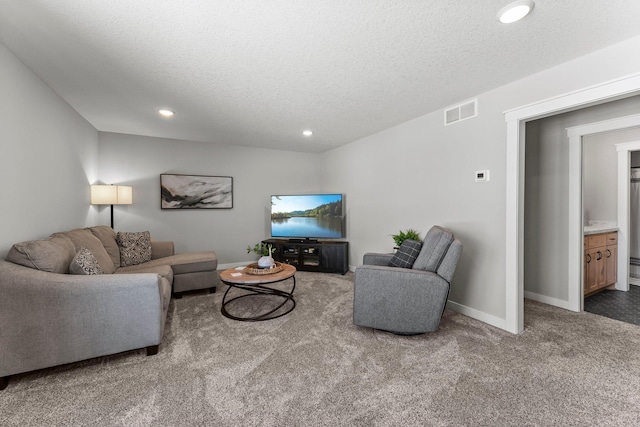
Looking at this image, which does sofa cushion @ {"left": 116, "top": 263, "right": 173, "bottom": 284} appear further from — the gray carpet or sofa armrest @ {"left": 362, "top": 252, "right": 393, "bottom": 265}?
sofa armrest @ {"left": 362, "top": 252, "right": 393, "bottom": 265}

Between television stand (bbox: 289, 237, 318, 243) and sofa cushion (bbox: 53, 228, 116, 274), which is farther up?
sofa cushion (bbox: 53, 228, 116, 274)

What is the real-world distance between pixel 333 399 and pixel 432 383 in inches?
26.1

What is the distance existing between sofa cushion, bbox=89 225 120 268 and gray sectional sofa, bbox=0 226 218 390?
37.8 inches

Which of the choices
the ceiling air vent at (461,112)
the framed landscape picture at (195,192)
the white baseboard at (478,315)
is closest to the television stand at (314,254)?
the framed landscape picture at (195,192)

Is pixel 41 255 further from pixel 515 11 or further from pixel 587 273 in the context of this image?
pixel 587 273

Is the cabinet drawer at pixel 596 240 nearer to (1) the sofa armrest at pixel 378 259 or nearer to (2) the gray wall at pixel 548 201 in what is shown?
(2) the gray wall at pixel 548 201

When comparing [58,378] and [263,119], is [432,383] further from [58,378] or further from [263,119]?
[263,119]

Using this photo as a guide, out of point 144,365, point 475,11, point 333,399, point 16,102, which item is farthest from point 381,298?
point 16,102

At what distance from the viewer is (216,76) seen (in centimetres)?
243

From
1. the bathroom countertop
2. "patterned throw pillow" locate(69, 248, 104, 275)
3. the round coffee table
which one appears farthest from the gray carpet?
the bathroom countertop

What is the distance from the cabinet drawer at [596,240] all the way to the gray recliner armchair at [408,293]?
2.27 metres

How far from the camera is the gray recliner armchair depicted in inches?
91.4

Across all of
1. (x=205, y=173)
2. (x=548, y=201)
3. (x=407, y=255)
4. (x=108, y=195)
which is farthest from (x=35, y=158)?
(x=548, y=201)

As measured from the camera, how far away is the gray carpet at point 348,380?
1.53 meters
